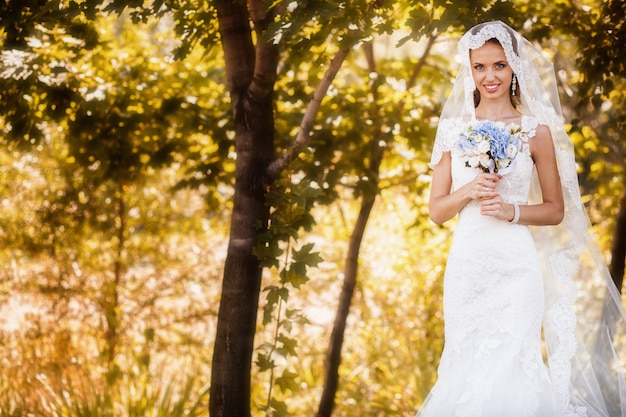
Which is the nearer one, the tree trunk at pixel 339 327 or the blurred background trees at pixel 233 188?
the blurred background trees at pixel 233 188

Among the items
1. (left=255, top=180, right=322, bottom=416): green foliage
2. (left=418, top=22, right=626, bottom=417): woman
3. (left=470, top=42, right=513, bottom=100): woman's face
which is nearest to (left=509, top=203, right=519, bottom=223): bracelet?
(left=418, top=22, right=626, bottom=417): woman

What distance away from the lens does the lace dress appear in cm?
280

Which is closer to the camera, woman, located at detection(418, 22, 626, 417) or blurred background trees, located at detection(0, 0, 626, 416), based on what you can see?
woman, located at detection(418, 22, 626, 417)

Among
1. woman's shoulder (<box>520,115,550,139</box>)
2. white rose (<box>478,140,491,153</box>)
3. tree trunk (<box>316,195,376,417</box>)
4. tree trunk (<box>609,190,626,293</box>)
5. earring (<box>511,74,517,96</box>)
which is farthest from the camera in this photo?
tree trunk (<box>316,195,376,417</box>)

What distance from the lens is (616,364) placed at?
3.20m

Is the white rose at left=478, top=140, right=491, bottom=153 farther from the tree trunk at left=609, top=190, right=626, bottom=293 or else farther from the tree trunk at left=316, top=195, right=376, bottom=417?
the tree trunk at left=609, top=190, right=626, bottom=293

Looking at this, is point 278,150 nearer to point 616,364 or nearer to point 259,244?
point 259,244

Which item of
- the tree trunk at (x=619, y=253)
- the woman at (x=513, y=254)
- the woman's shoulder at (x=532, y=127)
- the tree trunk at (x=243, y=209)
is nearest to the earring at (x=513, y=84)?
the woman at (x=513, y=254)

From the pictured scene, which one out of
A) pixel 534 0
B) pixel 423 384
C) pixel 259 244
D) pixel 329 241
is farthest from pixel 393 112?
pixel 329 241

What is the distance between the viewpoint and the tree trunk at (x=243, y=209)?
3930 millimetres

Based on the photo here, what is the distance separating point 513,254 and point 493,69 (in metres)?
0.84

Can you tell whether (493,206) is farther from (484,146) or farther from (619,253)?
(619,253)

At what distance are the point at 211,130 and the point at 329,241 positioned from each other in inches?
114

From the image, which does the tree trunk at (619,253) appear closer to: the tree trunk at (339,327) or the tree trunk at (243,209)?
the tree trunk at (339,327)
